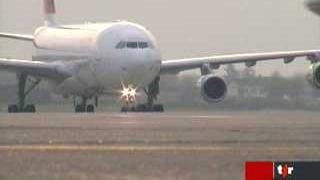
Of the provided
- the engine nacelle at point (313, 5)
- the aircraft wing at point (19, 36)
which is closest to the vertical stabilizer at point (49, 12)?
the aircraft wing at point (19, 36)

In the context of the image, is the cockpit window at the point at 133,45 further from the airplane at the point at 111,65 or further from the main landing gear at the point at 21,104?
the main landing gear at the point at 21,104

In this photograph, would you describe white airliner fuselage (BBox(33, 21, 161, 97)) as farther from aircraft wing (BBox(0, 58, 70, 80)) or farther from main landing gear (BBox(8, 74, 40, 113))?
main landing gear (BBox(8, 74, 40, 113))

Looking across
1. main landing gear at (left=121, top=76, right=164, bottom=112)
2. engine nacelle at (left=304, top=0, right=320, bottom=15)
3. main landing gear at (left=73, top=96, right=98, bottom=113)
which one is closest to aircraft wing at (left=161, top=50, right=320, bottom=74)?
main landing gear at (left=121, top=76, right=164, bottom=112)

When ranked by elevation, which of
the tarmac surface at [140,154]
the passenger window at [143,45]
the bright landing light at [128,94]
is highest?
the passenger window at [143,45]

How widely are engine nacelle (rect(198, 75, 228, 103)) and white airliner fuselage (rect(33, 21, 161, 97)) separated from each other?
265cm

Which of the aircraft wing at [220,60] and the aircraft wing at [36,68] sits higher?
the aircraft wing at [220,60]

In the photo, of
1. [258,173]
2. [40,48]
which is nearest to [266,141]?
[258,173]

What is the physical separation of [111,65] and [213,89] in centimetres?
502

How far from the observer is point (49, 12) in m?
48.2

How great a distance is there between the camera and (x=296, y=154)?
8.83 m

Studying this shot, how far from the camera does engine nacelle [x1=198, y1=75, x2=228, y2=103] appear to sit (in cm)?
3447

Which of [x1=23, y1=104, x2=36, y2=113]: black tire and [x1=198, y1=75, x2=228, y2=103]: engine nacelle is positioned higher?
[x1=198, y1=75, x2=228, y2=103]: engine nacelle

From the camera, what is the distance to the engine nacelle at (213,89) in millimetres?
34469

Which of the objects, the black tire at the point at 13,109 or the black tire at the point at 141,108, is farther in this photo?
the black tire at the point at 13,109
